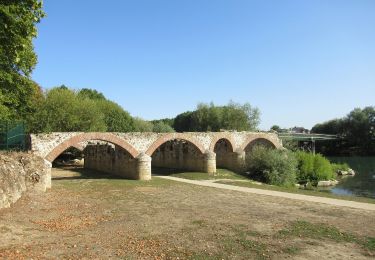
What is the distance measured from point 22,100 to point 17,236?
16.8 m

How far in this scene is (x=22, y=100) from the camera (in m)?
24.1

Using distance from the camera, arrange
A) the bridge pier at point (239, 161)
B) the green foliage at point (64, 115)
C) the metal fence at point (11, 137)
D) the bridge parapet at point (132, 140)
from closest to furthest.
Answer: the metal fence at point (11, 137), the bridge parapet at point (132, 140), the green foliage at point (64, 115), the bridge pier at point (239, 161)

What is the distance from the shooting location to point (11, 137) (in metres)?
18.3

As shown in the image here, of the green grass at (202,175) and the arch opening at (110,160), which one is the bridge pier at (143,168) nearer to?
the arch opening at (110,160)

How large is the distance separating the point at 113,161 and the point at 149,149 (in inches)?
123

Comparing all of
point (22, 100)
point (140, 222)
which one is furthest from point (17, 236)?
point (22, 100)

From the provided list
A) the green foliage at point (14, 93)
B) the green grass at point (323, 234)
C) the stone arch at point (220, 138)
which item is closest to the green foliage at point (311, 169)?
the stone arch at point (220, 138)

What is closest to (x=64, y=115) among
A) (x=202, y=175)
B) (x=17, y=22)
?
(x=202, y=175)

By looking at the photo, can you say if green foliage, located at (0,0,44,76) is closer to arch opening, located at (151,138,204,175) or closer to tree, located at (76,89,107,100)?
arch opening, located at (151,138,204,175)

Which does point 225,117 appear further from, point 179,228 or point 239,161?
point 179,228

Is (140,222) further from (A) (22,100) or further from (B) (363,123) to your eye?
(B) (363,123)

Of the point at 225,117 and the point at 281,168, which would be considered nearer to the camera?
the point at 281,168

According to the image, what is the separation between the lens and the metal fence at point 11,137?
18.0 metres

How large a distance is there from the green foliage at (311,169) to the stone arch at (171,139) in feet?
35.1
